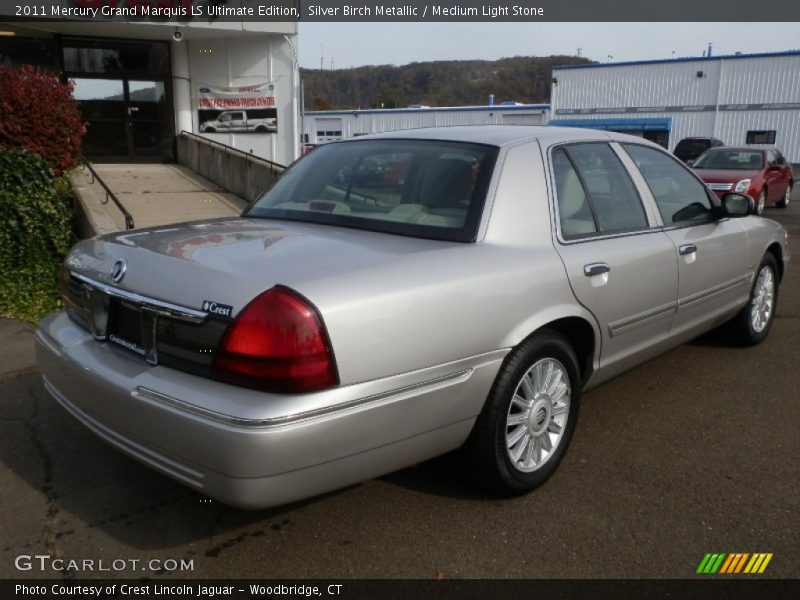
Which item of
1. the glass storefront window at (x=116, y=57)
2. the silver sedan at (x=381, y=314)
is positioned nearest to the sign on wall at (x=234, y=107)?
the glass storefront window at (x=116, y=57)

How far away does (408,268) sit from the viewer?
8.47 feet

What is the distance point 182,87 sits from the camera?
630 inches

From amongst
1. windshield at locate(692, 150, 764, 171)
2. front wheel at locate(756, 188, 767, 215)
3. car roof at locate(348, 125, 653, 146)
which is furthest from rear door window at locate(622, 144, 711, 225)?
windshield at locate(692, 150, 764, 171)

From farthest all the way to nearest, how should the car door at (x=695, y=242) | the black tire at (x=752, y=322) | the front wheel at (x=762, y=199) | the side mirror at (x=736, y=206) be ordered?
the front wheel at (x=762, y=199)
the black tire at (x=752, y=322)
the side mirror at (x=736, y=206)
the car door at (x=695, y=242)

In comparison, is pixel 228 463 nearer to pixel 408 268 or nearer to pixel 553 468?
pixel 408 268

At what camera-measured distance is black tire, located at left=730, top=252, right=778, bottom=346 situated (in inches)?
201

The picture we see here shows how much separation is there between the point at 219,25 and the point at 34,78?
6674mm

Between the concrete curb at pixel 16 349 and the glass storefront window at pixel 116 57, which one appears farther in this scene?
the glass storefront window at pixel 116 57

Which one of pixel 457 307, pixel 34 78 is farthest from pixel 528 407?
pixel 34 78

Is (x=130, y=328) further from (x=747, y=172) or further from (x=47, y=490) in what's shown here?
(x=747, y=172)

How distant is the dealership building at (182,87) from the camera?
49.9 feet

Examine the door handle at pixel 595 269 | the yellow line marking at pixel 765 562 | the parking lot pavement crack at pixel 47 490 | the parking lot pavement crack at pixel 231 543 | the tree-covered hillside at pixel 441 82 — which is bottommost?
the parking lot pavement crack at pixel 47 490

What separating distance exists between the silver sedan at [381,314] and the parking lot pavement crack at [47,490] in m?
0.47

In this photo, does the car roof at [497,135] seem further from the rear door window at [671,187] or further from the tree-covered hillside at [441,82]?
the tree-covered hillside at [441,82]
